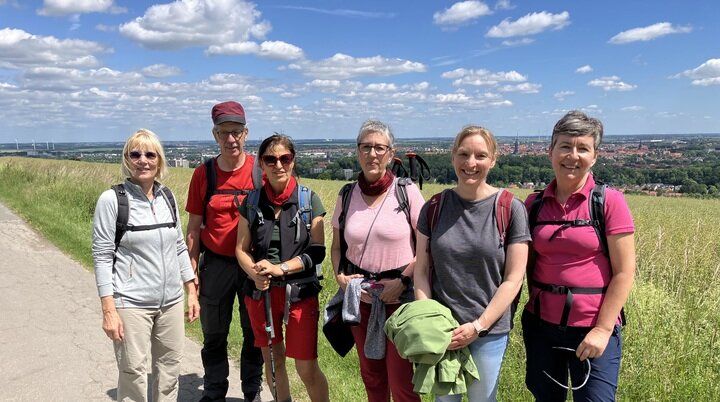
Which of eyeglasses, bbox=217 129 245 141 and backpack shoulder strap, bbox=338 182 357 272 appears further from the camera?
eyeglasses, bbox=217 129 245 141

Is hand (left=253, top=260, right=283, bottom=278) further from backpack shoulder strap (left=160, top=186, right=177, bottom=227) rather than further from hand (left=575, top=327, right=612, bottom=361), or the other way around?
hand (left=575, top=327, right=612, bottom=361)

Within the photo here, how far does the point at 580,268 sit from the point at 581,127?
0.71m

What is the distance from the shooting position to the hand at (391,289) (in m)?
2.97

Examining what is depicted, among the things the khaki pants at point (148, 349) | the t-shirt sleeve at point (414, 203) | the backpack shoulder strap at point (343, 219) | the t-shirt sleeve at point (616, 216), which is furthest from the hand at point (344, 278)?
the t-shirt sleeve at point (616, 216)

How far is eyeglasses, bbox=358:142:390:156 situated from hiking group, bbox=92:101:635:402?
12 mm

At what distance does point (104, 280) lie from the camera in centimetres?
304

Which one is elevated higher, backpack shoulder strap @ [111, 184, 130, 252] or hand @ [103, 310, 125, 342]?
backpack shoulder strap @ [111, 184, 130, 252]

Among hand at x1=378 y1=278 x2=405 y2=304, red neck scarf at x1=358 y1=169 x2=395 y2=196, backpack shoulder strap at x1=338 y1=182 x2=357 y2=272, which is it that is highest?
red neck scarf at x1=358 y1=169 x2=395 y2=196

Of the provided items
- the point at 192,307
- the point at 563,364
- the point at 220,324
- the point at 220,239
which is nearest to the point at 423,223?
the point at 563,364

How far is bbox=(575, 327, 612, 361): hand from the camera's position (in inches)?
96.0

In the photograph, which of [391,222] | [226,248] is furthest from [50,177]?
[391,222]

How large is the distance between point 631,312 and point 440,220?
8.98 feet

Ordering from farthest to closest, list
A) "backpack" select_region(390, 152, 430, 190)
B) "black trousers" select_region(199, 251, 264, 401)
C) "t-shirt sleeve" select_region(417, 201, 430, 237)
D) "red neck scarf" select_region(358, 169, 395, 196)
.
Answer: "black trousers" select_region(199, 251, 264, 401) → "backpack" select_region(390, 152, 430, 190) → "red neck scarf" select_region(358, 169, 395, 196) → "t-shirt sleeve" select_region(417, 201, 430, 237)

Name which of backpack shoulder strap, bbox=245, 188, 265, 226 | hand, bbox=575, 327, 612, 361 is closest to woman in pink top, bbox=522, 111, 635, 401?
hand, bbox=575, 327, 612, 361
